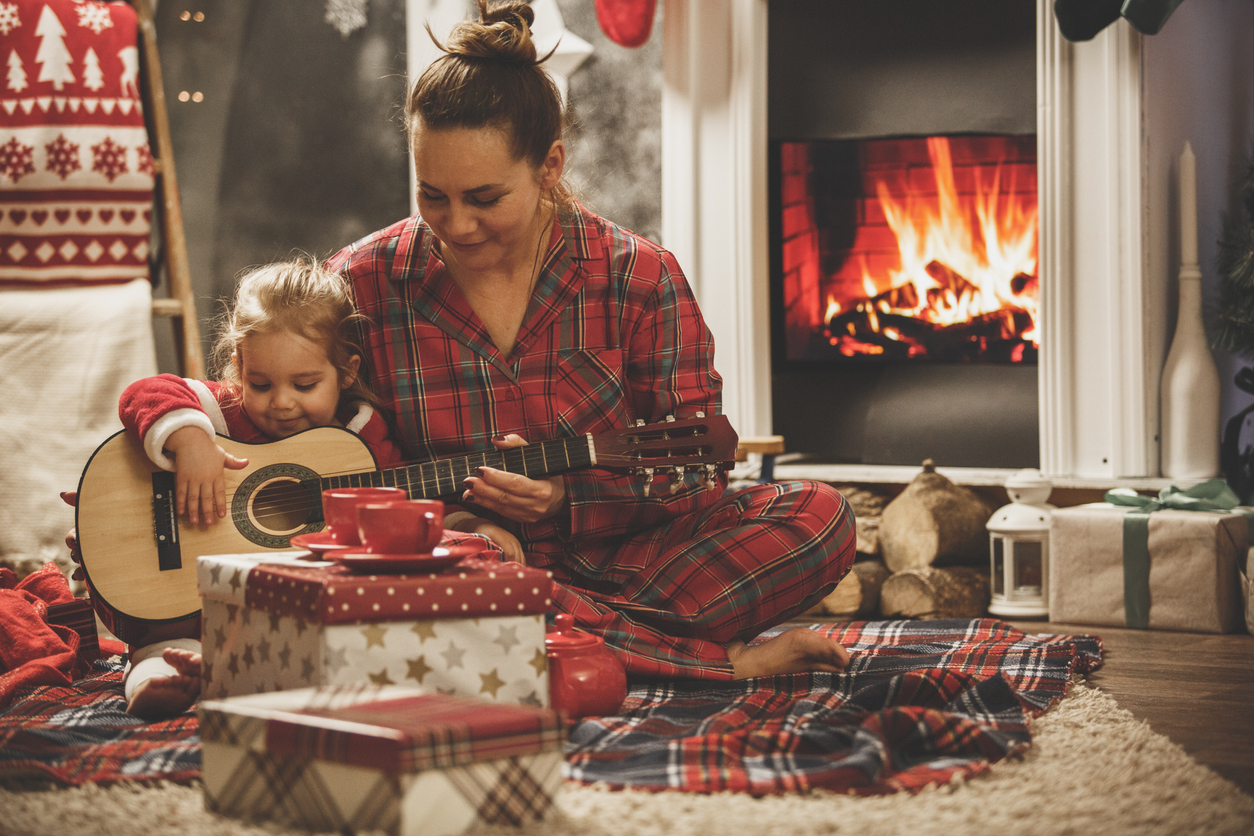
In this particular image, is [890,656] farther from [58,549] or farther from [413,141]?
[58,549]

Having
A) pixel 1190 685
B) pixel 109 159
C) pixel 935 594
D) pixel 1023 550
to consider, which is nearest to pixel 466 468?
pixel 1190 685

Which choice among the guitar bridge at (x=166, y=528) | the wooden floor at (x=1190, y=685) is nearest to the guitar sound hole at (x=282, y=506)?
the guitar bridge at (x=166, y=528)

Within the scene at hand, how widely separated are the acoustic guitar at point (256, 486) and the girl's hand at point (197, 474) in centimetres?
2

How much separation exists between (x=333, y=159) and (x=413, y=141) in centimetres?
169

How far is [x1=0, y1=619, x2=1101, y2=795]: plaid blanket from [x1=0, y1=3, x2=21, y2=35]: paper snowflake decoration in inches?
65.1

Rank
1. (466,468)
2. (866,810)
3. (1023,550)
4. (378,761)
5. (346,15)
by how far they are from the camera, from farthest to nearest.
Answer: (346,15) < (1023,550) < (466,468) < (866,810) < (378,761)

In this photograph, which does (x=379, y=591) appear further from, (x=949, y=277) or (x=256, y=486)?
(x=949, y=277)

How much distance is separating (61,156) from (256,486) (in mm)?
1464

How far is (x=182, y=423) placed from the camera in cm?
155

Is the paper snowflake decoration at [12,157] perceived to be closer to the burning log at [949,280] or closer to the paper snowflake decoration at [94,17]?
the paper snowflake decoration at [94,17]

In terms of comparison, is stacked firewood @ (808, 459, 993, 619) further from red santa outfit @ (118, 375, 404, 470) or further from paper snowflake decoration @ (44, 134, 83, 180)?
paper snowflake decoration @ (44, 134, 83, 180)

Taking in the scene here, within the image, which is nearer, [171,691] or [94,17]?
[171,691]

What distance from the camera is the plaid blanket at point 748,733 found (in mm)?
1144

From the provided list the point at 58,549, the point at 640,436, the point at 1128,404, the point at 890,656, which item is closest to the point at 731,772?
the point at 640,436
